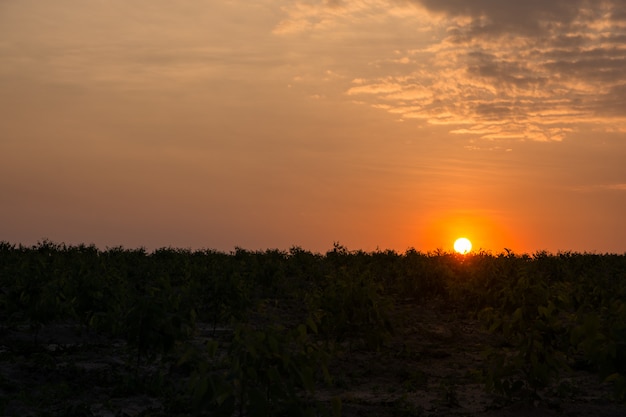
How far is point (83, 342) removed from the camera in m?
14.9

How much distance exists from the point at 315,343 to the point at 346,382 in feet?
17.9

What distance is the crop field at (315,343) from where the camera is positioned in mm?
6977

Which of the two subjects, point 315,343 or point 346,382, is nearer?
point 315,343

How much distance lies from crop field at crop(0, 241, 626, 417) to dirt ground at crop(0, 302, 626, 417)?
0.12ft

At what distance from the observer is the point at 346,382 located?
40.2ft

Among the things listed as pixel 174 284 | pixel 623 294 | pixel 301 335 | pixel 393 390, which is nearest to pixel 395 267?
pixel 174 284

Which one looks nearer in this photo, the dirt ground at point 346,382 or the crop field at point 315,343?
the crop field at point 315,343

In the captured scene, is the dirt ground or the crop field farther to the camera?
the dirt ground

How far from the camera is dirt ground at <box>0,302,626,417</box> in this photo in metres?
10.3

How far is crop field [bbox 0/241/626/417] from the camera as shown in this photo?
6977 millimetres

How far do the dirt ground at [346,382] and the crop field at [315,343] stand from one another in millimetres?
36

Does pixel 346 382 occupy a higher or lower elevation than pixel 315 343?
lower

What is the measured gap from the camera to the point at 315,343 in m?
7.08

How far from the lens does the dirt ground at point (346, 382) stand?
1033 centimetres
